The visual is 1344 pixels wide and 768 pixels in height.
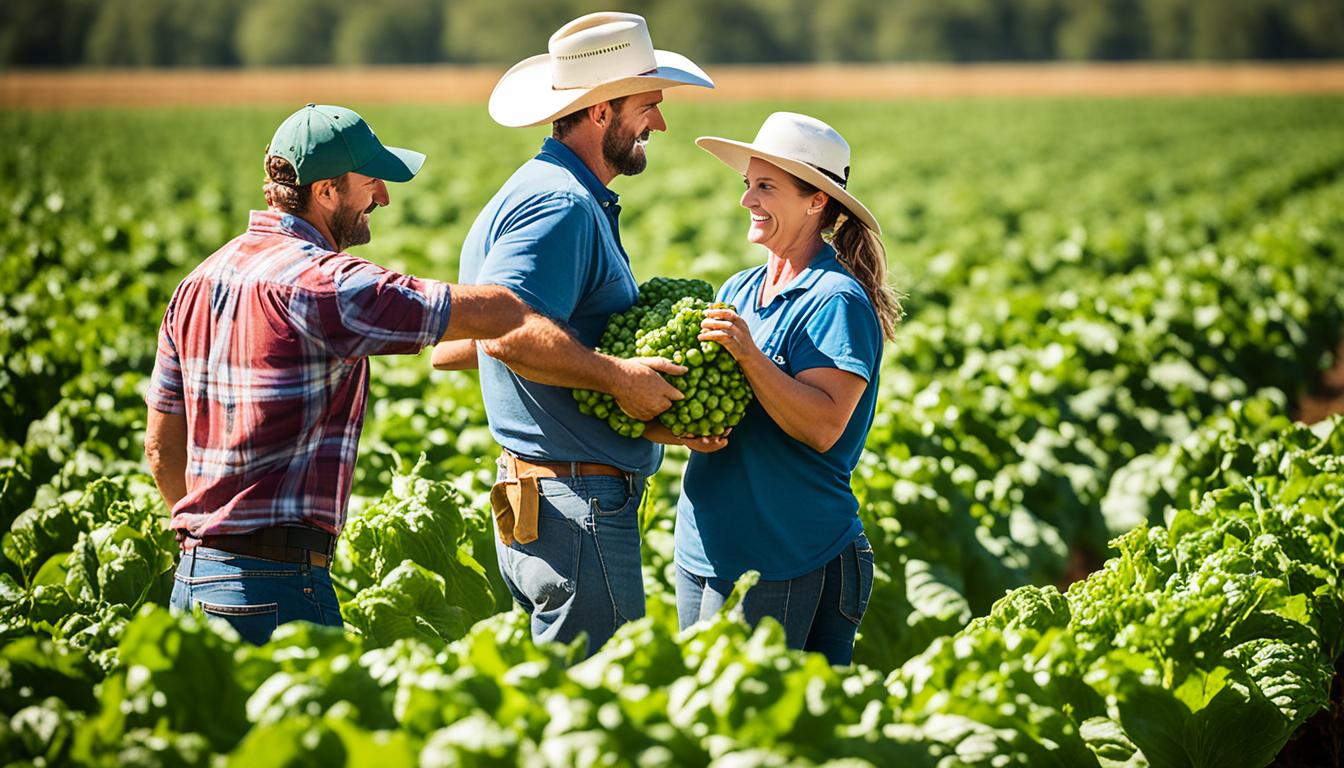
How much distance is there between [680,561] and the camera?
13.2 ft

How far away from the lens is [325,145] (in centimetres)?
348

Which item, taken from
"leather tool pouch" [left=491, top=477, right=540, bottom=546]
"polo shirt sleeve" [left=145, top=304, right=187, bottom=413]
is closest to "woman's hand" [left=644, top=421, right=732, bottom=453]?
"leather tool pouch" [left=491, top=477, right=540, bottom=546]

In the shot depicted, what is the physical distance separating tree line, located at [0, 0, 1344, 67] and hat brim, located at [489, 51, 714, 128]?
9679cm

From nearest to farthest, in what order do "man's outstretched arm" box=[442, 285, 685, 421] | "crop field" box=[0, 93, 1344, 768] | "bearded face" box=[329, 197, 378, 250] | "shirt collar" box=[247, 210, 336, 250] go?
"crop field" box=[0, 93, 1344, 768]
"man's outstretched arm" box=[442, 285, 685, 421]
"shirt collar" box=[247, 210, 336, 250]
"bearded face" box=[329, 197, 378, 250]

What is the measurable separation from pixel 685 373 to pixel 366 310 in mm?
890

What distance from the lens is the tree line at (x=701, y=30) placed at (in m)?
100

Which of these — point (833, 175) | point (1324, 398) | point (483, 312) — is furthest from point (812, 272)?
point (1324, 398)

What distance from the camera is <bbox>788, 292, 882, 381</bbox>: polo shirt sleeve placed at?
371cm

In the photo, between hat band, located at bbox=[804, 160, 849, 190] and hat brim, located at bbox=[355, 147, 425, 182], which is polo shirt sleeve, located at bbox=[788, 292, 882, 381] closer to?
hat band, located at bbox=[804, 160, 849, 190]

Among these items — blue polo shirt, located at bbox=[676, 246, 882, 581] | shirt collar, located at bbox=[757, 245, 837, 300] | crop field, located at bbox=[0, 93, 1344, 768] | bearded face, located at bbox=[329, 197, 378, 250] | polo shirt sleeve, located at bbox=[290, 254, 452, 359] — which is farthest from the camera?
shirt collar, located at bbox=[757, 245, 837, 300]

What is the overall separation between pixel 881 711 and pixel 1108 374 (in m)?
6.45

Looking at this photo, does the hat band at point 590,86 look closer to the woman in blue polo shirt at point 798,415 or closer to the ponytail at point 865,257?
the woman in blue polo shirt at point 798,415

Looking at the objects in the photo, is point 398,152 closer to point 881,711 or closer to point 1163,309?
point 881,711

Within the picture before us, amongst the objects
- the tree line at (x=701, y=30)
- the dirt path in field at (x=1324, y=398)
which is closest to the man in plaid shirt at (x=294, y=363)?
the dirt path in field at (x=1324, y=398)
